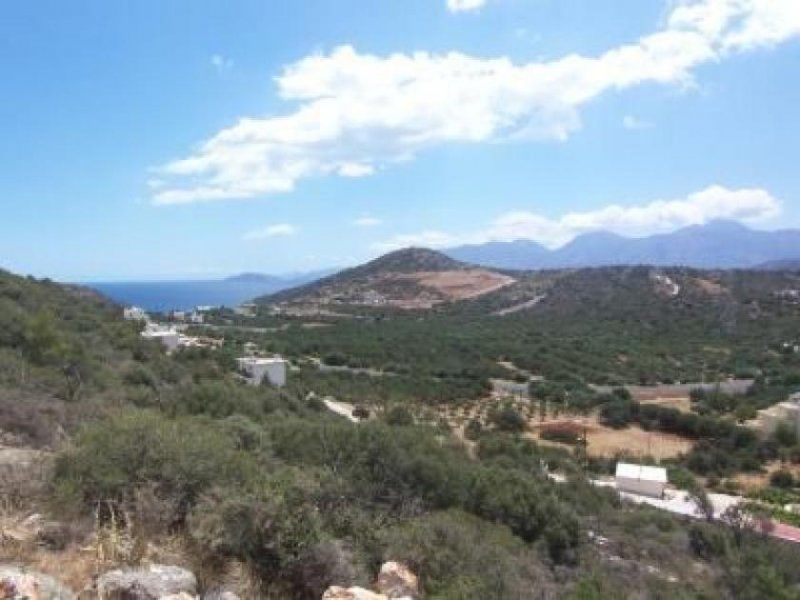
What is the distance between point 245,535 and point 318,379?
4523cm

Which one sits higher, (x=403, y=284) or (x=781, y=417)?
(x=403, y=284)

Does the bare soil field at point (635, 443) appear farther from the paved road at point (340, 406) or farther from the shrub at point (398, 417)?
the paved road at point (340, 406)

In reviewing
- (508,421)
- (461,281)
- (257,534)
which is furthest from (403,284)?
(257,534)

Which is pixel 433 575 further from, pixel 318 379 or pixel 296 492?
pixel 318 379

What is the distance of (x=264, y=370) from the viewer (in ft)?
139

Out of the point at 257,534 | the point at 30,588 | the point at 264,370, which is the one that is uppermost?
the point at 30,588

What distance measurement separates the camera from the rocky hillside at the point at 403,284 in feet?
424

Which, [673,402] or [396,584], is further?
[673,402]

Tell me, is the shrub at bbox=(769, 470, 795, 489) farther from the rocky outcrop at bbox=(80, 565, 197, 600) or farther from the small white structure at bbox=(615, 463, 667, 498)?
the rocky outcrop at bbox=(80, 565, 197, 600)

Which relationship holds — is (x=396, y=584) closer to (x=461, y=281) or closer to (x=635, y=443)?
(x=635, y=443)

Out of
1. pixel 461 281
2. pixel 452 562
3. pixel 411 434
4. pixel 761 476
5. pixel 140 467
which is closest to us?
pixel 140 467

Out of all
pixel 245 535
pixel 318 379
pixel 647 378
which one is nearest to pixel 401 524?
pixel 245 535

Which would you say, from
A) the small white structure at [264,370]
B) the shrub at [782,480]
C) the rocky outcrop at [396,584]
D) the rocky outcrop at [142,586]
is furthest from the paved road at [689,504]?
the rocky outcrop at [142,586]

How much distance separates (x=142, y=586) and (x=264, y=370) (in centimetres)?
3754
